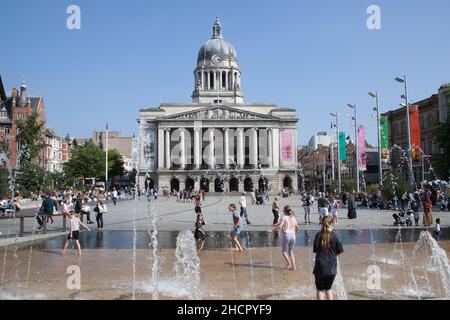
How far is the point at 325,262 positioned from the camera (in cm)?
755

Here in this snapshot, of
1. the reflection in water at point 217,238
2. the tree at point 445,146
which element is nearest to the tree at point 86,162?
the tree at point 445,146

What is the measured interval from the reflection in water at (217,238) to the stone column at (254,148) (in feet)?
260

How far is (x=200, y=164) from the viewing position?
10019cm

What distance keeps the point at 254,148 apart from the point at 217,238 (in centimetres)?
8255

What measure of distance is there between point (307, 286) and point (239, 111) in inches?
3595

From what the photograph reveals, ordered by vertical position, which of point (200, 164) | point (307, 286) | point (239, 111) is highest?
point (239, 111)

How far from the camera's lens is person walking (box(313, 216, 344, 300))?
296 inches

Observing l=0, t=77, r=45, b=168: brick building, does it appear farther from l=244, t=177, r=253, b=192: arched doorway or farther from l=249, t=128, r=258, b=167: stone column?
l=249, t=128, r=258, b=167: stone column

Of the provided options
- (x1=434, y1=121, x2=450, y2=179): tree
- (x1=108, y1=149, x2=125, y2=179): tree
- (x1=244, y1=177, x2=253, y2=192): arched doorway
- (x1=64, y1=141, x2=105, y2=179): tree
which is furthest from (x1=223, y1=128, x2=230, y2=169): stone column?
(x1=434, y1=121, x2=450, y2=179): tree

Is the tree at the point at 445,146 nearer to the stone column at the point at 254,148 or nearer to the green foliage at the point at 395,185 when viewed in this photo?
the green foliage at the point at 395,185

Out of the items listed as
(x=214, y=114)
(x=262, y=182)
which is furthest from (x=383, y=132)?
(x=214, y=114)
